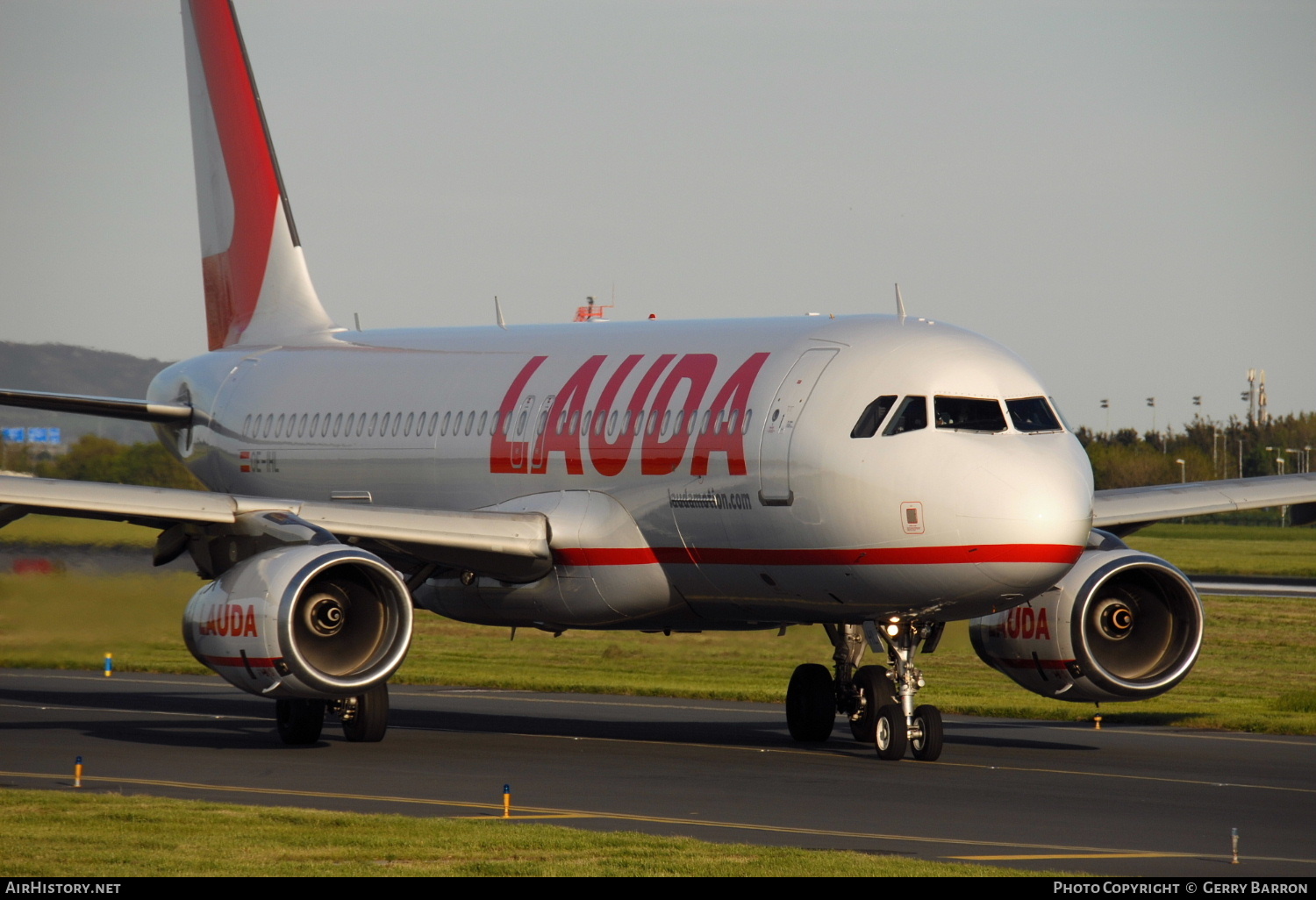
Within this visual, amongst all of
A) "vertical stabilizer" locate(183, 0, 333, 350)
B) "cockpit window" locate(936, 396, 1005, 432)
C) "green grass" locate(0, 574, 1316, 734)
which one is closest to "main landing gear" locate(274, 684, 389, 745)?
"green grass" locate(0, 574, 1316, 734)

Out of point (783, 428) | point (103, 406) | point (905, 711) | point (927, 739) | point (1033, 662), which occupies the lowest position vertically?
point (927, 739)

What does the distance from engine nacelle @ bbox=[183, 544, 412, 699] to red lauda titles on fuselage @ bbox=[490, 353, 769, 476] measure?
330 cm

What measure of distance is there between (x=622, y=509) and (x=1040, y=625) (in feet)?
16.0

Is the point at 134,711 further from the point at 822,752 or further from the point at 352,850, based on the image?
the point at 352,850

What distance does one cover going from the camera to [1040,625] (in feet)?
72.4

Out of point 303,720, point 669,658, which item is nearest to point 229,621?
point 303,720

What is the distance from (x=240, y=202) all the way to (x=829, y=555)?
17047 millimetres

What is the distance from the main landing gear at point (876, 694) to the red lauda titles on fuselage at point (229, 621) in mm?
6620

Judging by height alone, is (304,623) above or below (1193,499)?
below

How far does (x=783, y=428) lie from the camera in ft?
67.4

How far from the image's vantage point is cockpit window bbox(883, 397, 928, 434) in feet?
64.6

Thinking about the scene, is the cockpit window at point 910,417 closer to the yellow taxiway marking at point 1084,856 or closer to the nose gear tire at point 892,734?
the nose gear tire at point 892,734

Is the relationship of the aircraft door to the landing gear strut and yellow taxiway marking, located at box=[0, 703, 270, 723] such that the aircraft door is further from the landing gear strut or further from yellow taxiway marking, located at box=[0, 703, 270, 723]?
yellow taxiway marking, located at box=[0, 703, 270, 723]

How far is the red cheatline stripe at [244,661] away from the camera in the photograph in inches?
786
